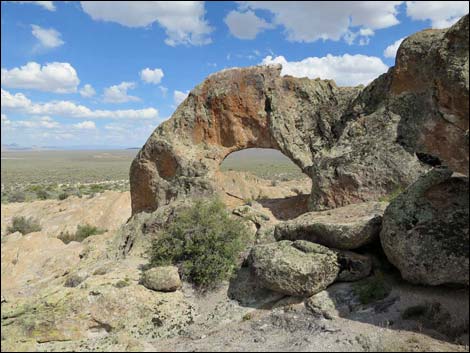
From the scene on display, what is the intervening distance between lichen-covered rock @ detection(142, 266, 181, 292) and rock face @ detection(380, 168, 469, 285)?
570 centimetres

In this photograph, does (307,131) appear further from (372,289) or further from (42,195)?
(42,195)

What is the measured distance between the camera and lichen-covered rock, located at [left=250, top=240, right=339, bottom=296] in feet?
30.5

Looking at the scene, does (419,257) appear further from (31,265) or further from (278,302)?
(31,265)

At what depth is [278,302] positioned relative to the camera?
972 centimetres

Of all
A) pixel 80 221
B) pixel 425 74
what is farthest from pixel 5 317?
pixel 80 221

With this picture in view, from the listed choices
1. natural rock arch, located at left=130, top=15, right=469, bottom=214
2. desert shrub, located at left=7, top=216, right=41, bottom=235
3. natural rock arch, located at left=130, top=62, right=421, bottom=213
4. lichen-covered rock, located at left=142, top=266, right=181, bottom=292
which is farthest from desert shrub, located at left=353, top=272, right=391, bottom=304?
desert shrub, located at left=7, top=216, right=41, bottom=235

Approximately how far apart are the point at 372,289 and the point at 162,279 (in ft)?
18.1

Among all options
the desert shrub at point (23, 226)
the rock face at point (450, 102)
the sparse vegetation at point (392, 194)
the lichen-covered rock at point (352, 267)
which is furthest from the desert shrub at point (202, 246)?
the desert shrub at point (23, 226)

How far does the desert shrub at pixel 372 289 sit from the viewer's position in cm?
895

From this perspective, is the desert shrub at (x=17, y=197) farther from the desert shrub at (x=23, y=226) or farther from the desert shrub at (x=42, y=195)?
the desert shrub at (x=23, y=226)

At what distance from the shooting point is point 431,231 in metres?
8.63

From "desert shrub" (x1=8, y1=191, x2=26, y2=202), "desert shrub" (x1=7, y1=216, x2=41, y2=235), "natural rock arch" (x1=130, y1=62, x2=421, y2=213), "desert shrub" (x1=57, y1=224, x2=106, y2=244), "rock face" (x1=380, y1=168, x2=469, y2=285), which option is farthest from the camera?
"desert shrub" (x1=8, y1=191, x2=26, y2=202)

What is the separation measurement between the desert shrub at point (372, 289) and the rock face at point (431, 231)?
576mm

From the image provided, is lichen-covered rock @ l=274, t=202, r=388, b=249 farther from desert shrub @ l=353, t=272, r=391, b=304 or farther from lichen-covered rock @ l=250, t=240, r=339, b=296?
desert shrub @ l=353, t=272, r=391, b=304
